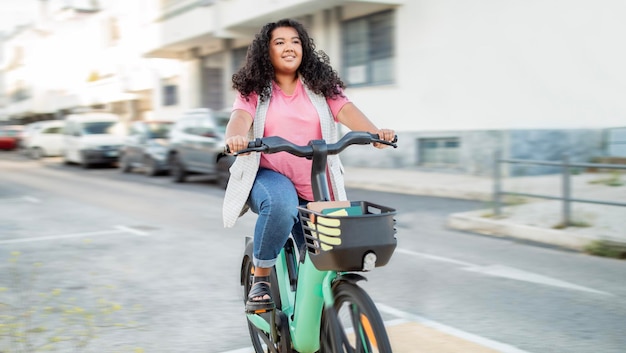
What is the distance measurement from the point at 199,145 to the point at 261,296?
1190 cm

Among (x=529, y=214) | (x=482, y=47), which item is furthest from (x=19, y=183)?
(x=529, y=214)

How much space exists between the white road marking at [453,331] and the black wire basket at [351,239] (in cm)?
178

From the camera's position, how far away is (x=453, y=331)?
15.2 ft

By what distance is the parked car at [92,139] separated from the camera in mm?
22016

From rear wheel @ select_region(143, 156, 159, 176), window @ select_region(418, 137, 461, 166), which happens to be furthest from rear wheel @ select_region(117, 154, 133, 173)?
window @ select_region(418, 137, 461, 166)

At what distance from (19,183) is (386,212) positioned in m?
15.7

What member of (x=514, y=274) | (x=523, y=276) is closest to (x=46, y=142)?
(x=514, y=274)

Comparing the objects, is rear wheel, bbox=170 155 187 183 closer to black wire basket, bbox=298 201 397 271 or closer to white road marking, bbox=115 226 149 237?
white road marking, bbox=115 226 149 237

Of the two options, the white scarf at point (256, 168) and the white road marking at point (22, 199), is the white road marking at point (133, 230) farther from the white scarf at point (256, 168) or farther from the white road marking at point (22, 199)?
the white scarf at point (256, 168)

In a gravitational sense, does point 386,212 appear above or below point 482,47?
below

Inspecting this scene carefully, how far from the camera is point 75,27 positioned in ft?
144

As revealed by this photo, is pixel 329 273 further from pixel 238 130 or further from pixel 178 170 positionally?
pixel 178 170

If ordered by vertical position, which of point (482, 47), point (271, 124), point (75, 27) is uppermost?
point (75, 27)

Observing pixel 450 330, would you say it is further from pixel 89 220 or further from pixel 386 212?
pixel 89 220
